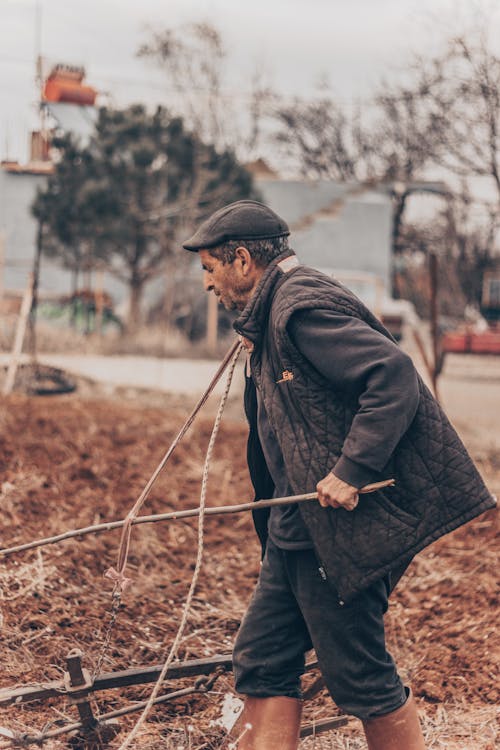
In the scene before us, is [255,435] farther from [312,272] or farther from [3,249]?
[3,249]

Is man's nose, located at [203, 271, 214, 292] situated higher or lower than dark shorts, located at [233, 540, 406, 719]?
higher

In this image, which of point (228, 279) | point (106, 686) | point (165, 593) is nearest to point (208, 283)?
point (228, 279)

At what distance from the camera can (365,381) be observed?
269 cm

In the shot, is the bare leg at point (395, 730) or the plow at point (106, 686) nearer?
the bare leg at point (395, 730)

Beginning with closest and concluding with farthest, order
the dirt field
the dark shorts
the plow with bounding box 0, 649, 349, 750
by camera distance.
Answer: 1. the dark shorts
2. the plow with bounding box 0, 649, 349, 750
3. the dirt field

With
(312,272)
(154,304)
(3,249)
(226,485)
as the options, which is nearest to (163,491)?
(226,485)

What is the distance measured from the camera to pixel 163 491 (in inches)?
264

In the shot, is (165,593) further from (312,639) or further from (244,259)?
(244,259)

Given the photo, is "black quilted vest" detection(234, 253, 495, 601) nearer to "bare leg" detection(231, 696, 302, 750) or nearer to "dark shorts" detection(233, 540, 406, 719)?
"dark shorts" detection(233, 540, 406, 719)

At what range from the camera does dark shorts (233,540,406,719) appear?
9.25 feet

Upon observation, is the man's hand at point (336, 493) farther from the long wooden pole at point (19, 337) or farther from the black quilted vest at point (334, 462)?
the long wooden pole at point (19, 337)

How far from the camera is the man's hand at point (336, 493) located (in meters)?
2.67

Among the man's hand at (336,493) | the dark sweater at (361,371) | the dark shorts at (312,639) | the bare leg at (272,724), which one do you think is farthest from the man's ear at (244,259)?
the bare leg at (272,724)

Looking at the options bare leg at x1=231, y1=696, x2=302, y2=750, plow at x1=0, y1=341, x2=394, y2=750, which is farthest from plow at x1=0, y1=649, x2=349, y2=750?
bare leg at x1=231, y1=696, x2=302, y2=750
